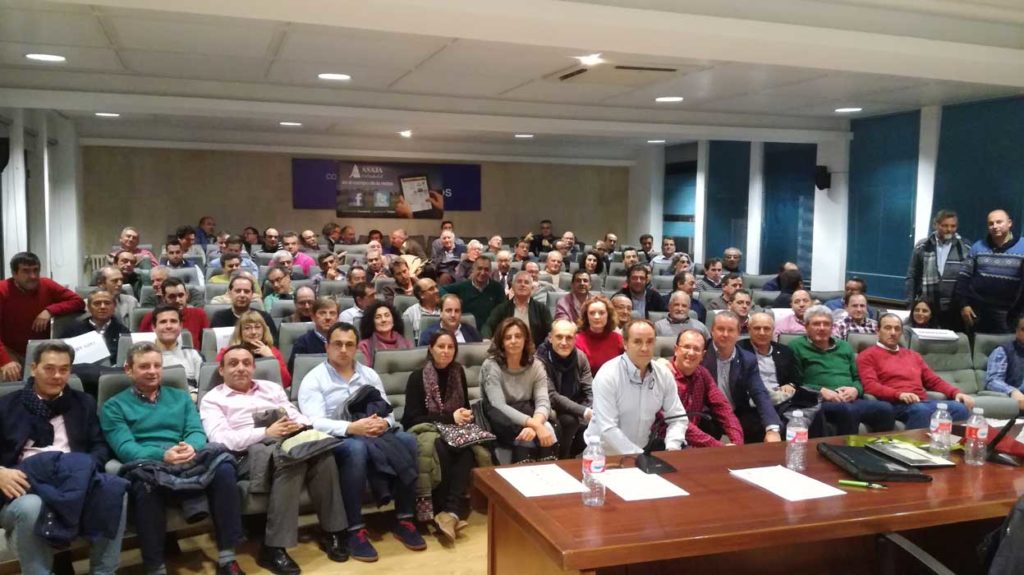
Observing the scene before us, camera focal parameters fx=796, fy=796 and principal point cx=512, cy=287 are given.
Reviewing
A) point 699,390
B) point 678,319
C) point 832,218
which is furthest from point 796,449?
point 832,218

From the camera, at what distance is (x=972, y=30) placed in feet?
18.1

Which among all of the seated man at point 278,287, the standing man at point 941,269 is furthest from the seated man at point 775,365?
the seated man at point 278,287

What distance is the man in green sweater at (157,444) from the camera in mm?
3314

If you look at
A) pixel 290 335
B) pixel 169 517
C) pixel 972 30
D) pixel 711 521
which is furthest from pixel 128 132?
pixel 711 521

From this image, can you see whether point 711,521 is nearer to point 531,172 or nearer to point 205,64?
point 205,64

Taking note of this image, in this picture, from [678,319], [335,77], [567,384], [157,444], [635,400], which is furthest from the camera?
[335,77]

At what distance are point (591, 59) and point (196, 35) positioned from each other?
3004 mm

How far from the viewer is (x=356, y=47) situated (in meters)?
5.99

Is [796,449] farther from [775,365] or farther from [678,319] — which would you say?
[678,319]

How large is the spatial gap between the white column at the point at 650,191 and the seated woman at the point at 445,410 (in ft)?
37.5

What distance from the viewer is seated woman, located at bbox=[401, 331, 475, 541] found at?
4062mm

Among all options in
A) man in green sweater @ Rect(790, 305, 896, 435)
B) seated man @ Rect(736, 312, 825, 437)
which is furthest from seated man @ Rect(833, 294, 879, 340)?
seated man @ Rect(736, 312, 825, 437)

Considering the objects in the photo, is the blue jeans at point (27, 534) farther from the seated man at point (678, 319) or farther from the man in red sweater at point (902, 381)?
the man in red sweater at point (902, 381)

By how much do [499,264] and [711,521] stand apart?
5.51 metres
